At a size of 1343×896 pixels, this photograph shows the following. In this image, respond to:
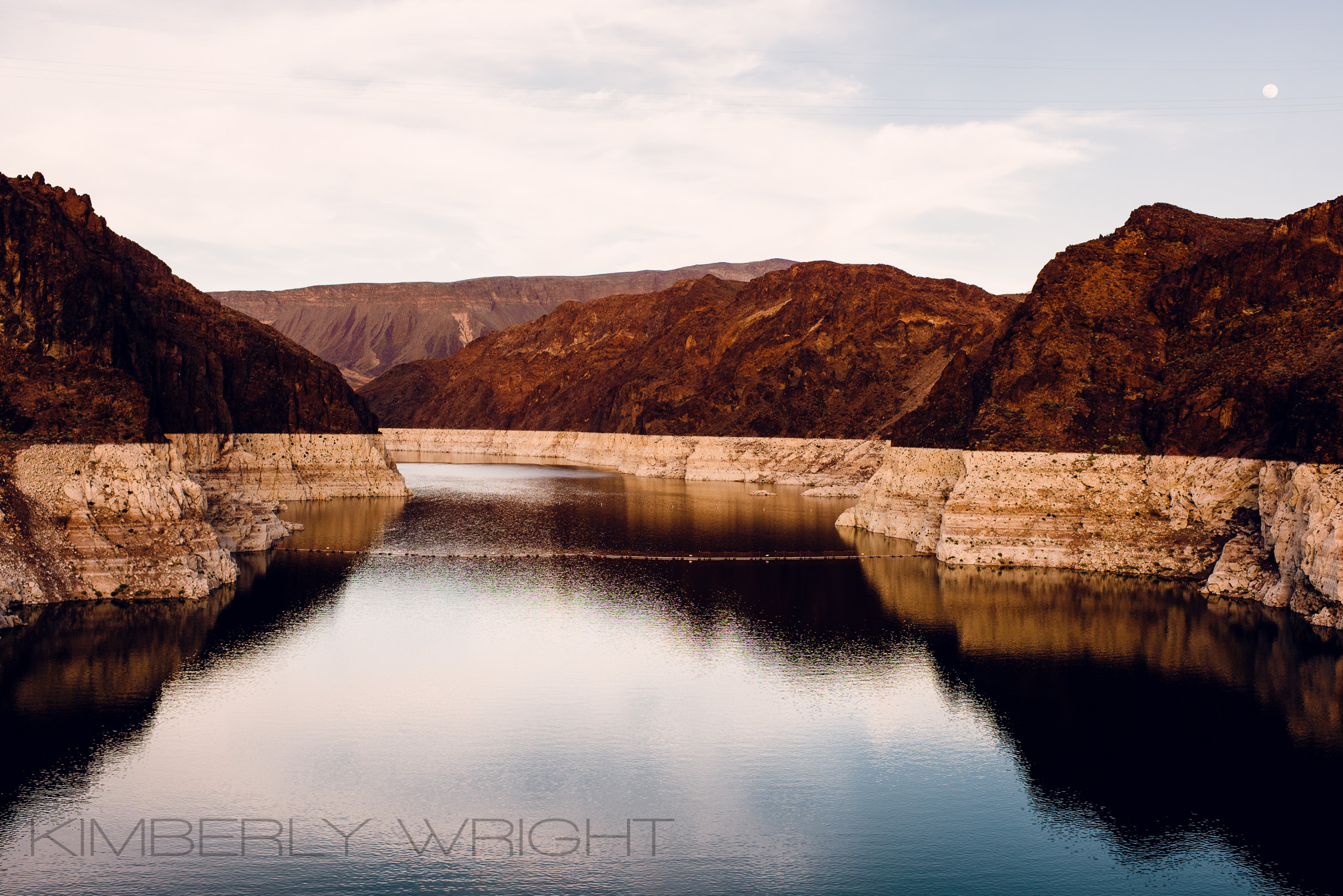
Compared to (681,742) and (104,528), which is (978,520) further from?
(104,528)

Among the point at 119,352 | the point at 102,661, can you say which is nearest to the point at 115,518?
the point at 102,661

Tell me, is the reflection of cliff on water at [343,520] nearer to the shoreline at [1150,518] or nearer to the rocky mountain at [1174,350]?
the shoreline at [1150,518]

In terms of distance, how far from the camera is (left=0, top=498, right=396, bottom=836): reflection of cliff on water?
33531mm

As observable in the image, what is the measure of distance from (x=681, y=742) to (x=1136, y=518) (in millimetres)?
45711

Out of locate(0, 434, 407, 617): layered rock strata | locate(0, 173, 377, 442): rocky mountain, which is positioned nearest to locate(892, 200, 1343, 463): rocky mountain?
locate(0, 434, 407, 617): layered rock strata

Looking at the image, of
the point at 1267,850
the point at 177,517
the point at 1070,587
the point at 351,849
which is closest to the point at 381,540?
the point at 177,517

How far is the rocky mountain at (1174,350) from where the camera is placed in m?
67.2

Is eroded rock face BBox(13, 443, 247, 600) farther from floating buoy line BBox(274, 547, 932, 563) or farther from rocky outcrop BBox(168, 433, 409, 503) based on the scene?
rocky outcrop BBox(168, 433, 409, 503)

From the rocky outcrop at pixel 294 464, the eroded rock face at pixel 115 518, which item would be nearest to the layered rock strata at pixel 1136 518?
the eroded rock face at pixel 115 518

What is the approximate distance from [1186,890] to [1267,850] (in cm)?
384

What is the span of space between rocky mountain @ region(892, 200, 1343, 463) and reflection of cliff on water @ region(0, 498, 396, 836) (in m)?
49.9

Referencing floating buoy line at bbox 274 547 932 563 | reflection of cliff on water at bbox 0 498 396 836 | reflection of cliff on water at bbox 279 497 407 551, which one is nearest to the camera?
reflection of cliff on water at bbox 0 498 396 836

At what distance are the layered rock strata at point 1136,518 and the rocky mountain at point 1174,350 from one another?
1.54 metres

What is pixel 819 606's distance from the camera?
208 ft
